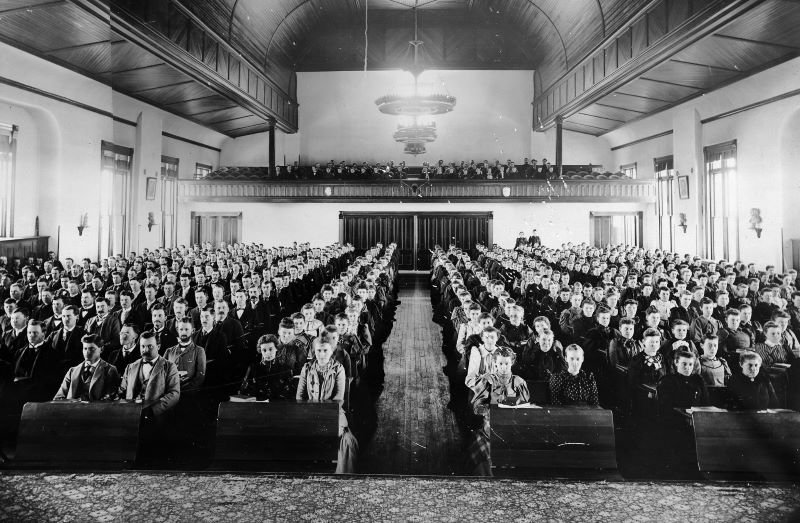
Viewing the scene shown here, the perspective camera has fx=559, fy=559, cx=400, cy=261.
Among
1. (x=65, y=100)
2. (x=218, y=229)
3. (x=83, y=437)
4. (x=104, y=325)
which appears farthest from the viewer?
(x=218, y=229)

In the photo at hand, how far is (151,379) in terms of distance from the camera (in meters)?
4.83

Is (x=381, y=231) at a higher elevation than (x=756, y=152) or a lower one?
lower

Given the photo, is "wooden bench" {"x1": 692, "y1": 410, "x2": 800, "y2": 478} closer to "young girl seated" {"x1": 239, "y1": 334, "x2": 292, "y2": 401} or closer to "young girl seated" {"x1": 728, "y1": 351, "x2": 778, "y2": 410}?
"young girl seated" {"x1": 728, "y1": 351, "x2": 778, "y2": 410}

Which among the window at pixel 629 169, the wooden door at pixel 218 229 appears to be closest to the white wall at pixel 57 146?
the wooden door at pixel 218 229

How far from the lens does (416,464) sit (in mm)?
4645

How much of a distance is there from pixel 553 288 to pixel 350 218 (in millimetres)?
13514

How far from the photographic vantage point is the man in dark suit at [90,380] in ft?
15.6

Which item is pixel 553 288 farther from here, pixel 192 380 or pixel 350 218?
pixel 350 218

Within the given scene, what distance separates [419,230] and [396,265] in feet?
14.7

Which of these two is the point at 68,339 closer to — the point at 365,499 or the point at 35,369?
the point at 35,369

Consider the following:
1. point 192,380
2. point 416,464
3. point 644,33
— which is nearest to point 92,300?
point 192,380

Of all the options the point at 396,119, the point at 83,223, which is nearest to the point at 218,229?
the point at 83,223

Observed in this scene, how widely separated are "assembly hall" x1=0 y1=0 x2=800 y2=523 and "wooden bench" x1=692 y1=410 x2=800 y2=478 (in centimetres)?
2

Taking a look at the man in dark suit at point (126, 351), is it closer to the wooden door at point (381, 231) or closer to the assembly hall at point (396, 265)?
the assembly hall at point (396, 265)
